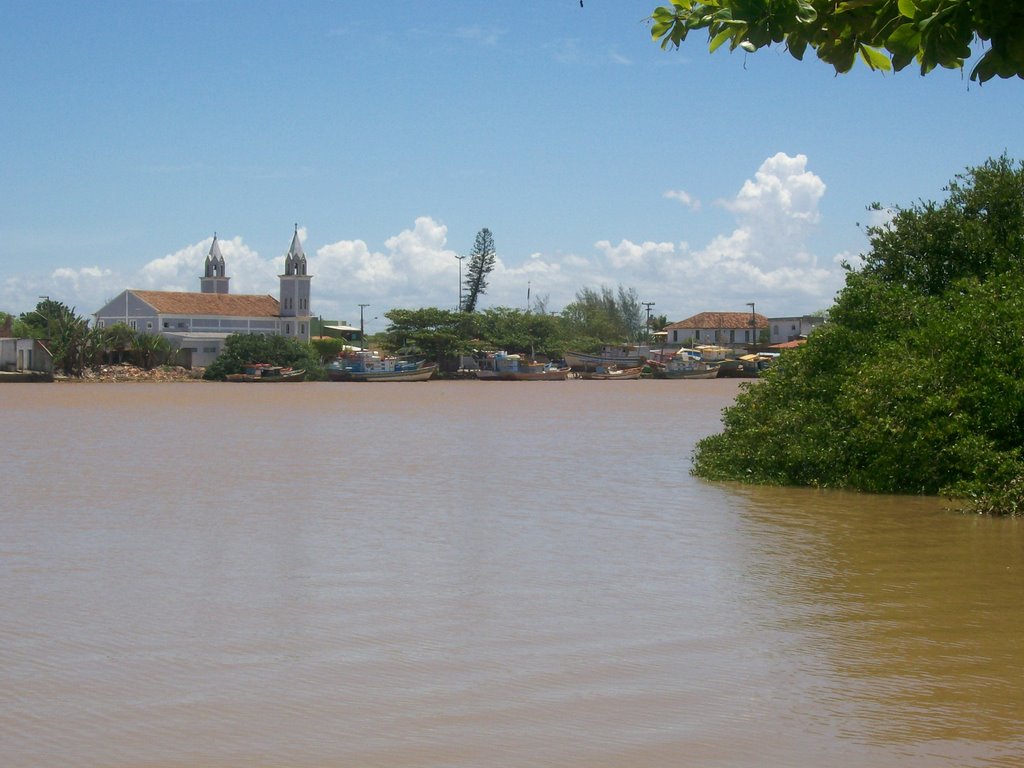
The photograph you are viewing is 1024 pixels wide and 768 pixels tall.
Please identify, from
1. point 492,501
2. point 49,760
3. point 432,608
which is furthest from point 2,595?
point 492,501

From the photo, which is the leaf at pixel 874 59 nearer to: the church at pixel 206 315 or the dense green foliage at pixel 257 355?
the dense green foliage at pixel 257 355

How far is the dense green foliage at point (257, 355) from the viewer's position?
85.6m

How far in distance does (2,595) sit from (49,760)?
4028 millimetres

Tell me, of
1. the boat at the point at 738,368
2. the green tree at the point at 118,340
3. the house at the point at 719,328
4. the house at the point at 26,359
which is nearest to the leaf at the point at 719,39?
the house at the point at 26,359

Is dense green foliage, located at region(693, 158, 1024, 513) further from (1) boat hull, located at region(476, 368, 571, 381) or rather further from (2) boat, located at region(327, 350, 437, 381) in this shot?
(1) boat hull, located at region(476, 368, 571, 381)

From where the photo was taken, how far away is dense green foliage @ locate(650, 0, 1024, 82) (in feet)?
13.0

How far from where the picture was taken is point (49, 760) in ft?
17.2

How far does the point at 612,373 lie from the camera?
104 meters

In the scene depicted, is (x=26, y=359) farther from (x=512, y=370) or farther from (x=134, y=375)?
(x=512, y=370)

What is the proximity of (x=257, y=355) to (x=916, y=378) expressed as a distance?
7546 centimetres

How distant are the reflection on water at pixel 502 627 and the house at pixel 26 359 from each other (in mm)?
68181

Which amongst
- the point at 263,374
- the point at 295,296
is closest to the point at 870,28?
the point at 263,374

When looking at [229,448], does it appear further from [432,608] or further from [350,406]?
[350,406]

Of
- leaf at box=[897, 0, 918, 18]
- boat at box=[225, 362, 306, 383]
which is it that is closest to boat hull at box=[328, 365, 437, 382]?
boat at box=[225, 362, 306, 383]
